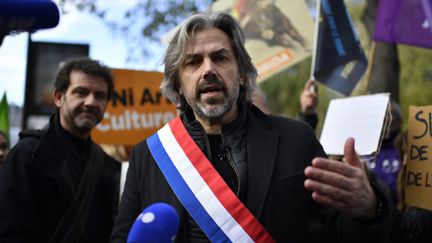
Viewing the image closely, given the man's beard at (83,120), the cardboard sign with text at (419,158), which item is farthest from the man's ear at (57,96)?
the cardboard sign with text at (419,158)

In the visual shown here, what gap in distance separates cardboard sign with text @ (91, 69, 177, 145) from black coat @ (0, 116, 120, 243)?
2158mm

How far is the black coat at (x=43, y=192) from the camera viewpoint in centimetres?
272

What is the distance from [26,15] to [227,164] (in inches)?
44.2

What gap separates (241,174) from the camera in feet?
6.88

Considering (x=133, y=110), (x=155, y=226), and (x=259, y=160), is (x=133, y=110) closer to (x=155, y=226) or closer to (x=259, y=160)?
(x=259, y=160)

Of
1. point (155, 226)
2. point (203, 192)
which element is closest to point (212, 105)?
point (203, 192)

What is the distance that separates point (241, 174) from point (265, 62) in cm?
280

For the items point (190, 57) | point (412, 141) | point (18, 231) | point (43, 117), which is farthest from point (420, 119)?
point (43, 117)

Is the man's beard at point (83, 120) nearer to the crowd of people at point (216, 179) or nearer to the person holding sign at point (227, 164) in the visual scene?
the crowd of people at point (216, 179)

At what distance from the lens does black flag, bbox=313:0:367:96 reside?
13.7 feet

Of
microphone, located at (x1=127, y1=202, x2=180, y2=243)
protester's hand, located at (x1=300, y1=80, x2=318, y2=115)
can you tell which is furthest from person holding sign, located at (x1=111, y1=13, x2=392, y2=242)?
protester's hand, located at (x1=300, y1=80, x2=318, y2=115)

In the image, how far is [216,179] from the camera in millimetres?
2145

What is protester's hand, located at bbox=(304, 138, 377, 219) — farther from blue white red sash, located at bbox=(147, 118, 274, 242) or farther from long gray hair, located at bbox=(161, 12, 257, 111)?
long gray hair, located at bbox=(161, 12, 257, 111)

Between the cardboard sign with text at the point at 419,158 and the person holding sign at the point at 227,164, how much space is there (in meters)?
0.78
